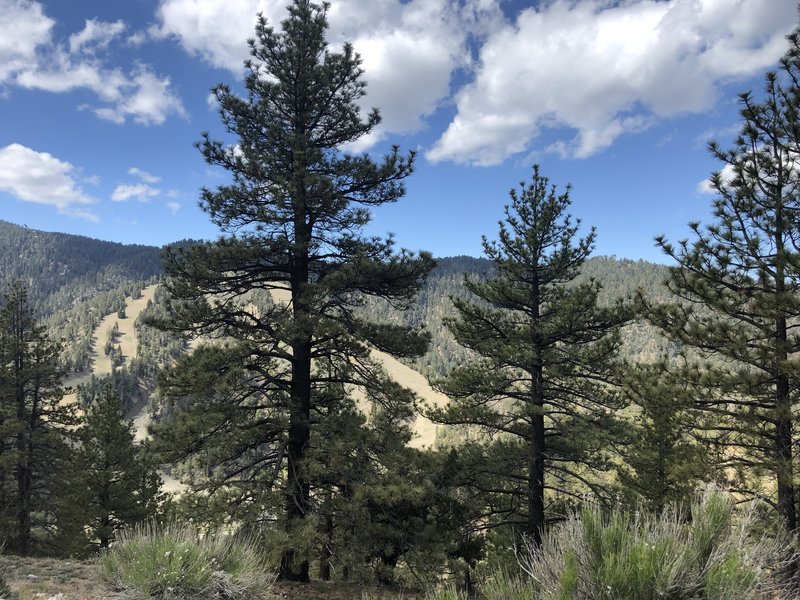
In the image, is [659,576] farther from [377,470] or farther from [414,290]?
[414,290]

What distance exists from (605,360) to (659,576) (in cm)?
964

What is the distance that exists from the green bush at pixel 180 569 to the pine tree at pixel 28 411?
17.6 m

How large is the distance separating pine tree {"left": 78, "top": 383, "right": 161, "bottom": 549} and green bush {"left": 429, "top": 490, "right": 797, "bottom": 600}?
20.4 meters

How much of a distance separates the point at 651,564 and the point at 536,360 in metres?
9.69

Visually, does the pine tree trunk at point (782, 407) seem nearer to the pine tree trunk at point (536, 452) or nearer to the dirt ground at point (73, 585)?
the pine tree trunk at point (536, 452)

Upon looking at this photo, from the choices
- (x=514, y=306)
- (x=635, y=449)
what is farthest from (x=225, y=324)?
(x=635, y=449)

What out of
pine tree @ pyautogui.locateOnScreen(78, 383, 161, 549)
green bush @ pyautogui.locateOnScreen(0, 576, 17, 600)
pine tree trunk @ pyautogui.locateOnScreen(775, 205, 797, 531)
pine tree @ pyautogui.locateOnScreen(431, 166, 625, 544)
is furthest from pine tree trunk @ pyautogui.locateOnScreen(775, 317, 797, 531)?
pine tree @ pyautogui.locateOnScreen(78, 383, 161, 549)

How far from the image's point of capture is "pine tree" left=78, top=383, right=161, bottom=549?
19250 mm

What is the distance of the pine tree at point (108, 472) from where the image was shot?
63.2 ft

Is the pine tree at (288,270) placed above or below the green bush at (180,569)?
above

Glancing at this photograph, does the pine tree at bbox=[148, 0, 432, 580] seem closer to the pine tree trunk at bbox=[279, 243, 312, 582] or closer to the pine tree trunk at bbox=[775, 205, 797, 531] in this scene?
the pine tree trunk at bbox=[279, 243, 312, 582]

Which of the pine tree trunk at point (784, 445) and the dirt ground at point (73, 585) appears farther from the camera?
the pine tree trunk at point (784, 445)

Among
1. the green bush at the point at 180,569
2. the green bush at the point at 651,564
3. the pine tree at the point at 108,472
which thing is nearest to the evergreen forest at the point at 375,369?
the green bush at the point at 180,569

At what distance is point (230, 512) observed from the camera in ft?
27.6
